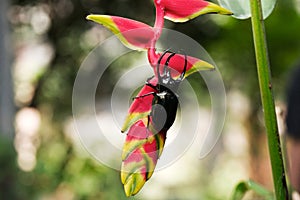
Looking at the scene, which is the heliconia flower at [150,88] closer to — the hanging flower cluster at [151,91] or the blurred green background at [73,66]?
the hanging flower cluster at [151,91]

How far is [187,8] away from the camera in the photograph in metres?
0.38

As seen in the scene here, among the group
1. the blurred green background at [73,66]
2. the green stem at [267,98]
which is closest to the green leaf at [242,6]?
the green stem at [267,98]

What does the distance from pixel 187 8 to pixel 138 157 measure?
3.6 inches

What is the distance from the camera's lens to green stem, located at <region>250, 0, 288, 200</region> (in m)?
0.39

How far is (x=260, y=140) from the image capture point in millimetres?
4113

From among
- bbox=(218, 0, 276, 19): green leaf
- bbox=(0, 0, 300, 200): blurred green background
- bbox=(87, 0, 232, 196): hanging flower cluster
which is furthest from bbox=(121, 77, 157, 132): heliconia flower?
bbox=(0, 0, 300, 200): blurred green background

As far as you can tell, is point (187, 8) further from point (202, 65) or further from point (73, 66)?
point (73, 66)

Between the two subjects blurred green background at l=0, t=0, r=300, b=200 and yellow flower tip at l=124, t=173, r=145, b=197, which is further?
blurred green background at l=0, t=0, r=300, b=200

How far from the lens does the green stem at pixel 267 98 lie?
0.39 meters

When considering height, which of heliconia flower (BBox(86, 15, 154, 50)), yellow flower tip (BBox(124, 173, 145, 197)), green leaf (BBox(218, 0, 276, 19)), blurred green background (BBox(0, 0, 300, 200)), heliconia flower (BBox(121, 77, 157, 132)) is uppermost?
green leaf (BBox(218, 0, 276, 19))

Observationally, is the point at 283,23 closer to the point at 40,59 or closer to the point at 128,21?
the point at 40,59

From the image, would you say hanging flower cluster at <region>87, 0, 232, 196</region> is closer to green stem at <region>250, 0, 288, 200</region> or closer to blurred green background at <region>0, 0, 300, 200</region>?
green stem at <region>250, 0, 288, 200</region>

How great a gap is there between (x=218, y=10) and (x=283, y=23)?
3.31 m

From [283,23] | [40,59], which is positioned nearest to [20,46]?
[40,59]
